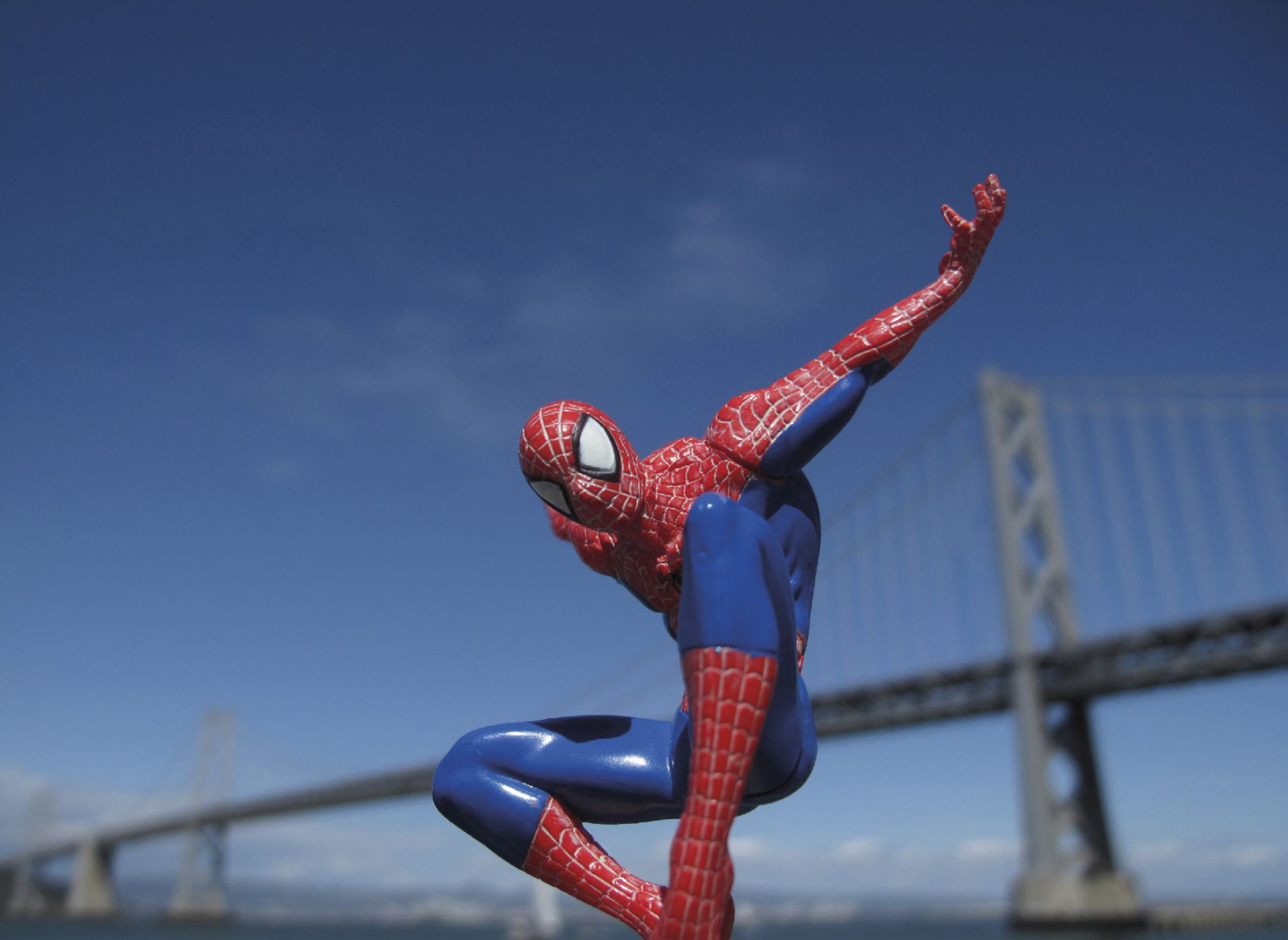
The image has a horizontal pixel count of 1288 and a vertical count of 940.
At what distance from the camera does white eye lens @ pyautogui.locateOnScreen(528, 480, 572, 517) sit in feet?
6.82

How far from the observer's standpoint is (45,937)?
2767cm

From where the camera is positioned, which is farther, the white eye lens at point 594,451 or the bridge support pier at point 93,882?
the bridge support pier at point 93,882

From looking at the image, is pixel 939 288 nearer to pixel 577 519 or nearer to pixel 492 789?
pixel 577 519

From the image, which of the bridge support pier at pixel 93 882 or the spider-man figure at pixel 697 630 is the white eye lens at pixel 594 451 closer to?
the spider-man figure at pixel 697 630

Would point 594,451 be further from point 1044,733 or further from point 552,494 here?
point 1044,733

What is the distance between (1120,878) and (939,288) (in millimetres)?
16680

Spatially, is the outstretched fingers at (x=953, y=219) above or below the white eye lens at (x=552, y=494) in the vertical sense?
above

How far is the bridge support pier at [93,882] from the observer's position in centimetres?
3475

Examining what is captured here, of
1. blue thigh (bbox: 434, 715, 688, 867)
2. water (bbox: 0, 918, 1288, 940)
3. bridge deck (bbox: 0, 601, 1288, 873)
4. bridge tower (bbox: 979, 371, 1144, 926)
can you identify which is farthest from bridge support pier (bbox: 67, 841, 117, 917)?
blue thigh (bbox: 434, 715, 688, 867)

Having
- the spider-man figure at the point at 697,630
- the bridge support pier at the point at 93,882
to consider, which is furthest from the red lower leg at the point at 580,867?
the bridge support pier at the point at 93,882

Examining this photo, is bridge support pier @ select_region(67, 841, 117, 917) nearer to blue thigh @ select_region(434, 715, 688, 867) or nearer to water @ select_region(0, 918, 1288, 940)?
water @ select_region(0, 918, 1288, 940)

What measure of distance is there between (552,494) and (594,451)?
0.40 ft

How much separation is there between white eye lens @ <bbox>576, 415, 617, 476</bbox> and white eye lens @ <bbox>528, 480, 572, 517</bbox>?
0.07 meters

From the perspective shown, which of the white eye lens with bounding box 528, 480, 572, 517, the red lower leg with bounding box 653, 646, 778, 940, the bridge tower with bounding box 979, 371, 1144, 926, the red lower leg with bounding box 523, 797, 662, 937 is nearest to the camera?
the red lower leg with bounding box 653, 646, 778, 940
